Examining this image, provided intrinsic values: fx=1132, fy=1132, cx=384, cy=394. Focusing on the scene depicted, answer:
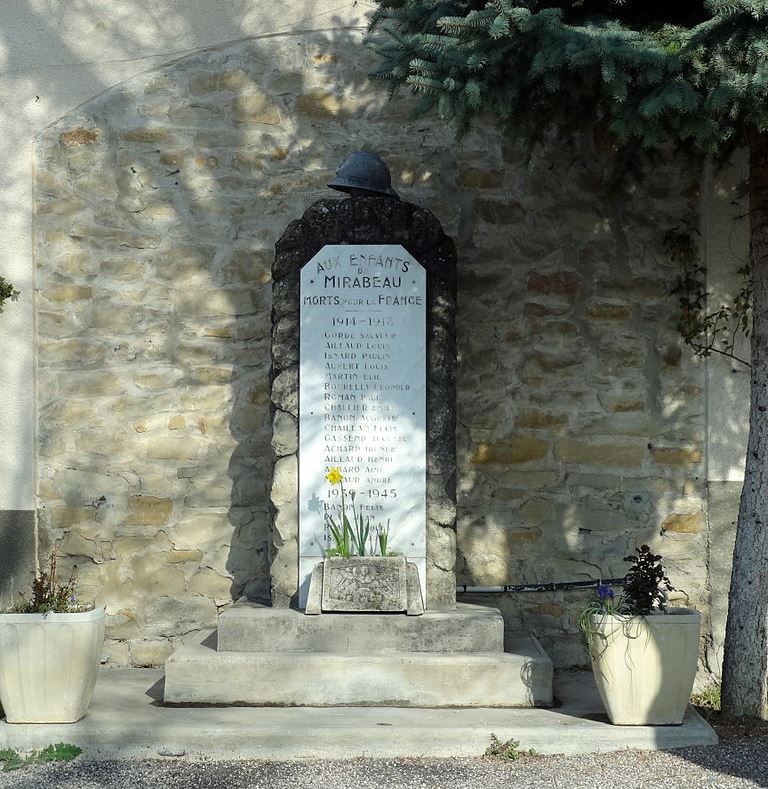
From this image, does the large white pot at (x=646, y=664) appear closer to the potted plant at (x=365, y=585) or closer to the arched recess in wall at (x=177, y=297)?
the potted plant at (x=365, y=585)

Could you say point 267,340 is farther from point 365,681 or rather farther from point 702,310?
point 702,310

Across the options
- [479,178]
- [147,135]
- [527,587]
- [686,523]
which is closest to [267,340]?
[147,135]

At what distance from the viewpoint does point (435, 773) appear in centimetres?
414

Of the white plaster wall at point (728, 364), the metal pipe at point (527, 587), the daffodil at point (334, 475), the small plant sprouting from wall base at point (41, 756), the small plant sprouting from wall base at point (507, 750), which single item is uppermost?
the white plaster wall at point (728, 364)

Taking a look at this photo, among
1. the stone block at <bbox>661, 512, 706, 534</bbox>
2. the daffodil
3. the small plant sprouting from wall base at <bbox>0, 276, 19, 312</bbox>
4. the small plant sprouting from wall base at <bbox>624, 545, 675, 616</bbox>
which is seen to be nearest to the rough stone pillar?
the daffodil

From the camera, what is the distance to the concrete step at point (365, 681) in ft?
15.7

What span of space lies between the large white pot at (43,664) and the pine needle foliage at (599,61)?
8.38 ft

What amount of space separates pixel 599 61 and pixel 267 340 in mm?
A: 2444

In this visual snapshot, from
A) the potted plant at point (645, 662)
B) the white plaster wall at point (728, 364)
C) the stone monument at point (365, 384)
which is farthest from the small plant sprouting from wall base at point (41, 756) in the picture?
the white plaster wall at point (728, 364)

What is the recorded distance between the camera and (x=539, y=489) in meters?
5.80

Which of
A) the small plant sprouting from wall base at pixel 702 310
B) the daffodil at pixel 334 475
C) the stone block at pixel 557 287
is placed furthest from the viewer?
the stone block at pixel 557 287

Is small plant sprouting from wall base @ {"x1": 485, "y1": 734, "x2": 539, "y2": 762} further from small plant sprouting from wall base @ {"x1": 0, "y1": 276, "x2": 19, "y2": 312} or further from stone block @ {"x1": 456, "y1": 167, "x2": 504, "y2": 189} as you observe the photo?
small plant sprouting from wall base @ {"x1": 0, "y1": 276, "x2": 19, "y2": 312}

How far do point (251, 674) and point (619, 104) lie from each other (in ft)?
9.07

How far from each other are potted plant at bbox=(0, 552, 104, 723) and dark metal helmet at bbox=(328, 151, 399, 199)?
2.29m
